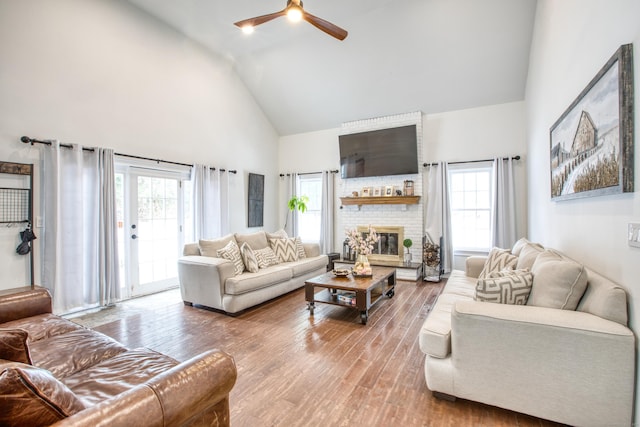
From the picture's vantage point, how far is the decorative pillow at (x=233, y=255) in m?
3.94

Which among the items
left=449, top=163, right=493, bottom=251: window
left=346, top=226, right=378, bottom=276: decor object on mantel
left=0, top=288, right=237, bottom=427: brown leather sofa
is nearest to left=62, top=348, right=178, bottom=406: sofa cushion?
left=0, top=288, right=237, bottom=427: brown leather sofa

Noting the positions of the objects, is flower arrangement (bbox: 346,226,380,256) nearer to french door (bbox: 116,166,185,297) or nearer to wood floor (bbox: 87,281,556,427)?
wood floor (bbox: 87,281,556,427)

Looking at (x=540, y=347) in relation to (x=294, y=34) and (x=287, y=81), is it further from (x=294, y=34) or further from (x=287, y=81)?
(x=287, y=81)

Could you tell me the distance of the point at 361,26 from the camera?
189 inches

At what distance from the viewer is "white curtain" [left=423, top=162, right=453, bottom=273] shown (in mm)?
5625

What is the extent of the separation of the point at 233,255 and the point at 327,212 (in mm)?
3127

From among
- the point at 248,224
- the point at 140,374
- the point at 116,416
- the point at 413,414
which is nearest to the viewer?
the point at 116,416

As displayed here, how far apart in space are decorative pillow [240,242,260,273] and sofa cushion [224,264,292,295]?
8cm

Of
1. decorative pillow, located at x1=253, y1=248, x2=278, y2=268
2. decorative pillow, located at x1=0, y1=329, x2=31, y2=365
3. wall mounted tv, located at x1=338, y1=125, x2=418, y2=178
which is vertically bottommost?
decorative pillow, located at x1=253, y1=248, x2=278, y2=268

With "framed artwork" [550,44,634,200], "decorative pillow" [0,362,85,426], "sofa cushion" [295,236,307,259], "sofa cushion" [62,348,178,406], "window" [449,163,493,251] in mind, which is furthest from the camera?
"window" [449,163,493,251]

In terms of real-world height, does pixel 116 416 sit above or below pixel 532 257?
below

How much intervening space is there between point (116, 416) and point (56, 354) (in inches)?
50.1

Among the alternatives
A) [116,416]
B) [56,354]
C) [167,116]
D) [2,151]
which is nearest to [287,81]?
[167,116]

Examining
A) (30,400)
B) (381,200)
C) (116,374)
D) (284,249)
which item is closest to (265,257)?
(284,249)
